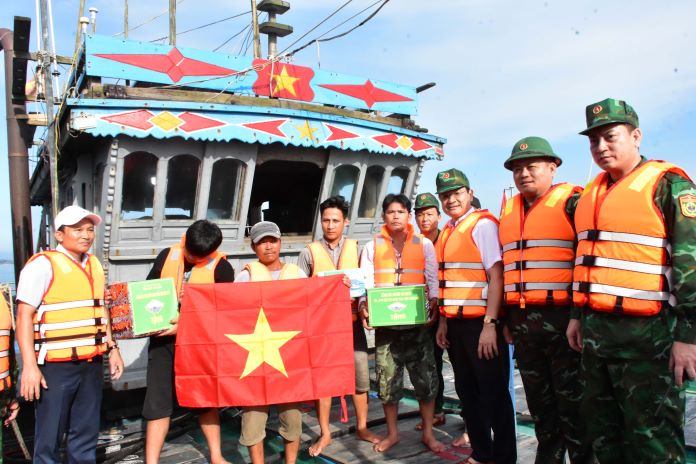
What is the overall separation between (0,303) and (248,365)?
1758 millimetres

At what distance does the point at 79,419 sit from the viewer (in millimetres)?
3805

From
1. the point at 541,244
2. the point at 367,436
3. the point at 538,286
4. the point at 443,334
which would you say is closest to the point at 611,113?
the point at 541,244

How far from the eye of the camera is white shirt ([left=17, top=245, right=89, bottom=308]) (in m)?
3.57

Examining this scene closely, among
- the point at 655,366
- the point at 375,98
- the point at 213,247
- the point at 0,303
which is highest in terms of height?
the point at 375,98

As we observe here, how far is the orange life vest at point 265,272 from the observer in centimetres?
433

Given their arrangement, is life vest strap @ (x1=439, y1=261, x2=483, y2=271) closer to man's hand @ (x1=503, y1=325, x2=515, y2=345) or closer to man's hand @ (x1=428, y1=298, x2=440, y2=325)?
man's hand @ (x1=503, y1=325, x2=515, y2=345)

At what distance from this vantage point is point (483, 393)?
3.96 meters

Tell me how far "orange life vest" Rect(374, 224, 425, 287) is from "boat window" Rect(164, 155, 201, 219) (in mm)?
3319

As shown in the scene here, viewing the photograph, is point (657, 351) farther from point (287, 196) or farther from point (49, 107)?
point (287, 196)

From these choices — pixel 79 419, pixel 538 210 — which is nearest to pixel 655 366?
pixel 538 210

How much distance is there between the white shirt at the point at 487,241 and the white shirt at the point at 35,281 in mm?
3036

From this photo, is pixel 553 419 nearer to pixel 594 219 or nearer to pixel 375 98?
pixel 594 219

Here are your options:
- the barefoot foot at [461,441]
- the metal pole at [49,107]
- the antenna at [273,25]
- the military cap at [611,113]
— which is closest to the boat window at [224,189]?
the metal pole at [49,107]

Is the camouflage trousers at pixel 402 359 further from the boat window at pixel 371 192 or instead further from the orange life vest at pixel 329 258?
the boat window at pixel 371 192
